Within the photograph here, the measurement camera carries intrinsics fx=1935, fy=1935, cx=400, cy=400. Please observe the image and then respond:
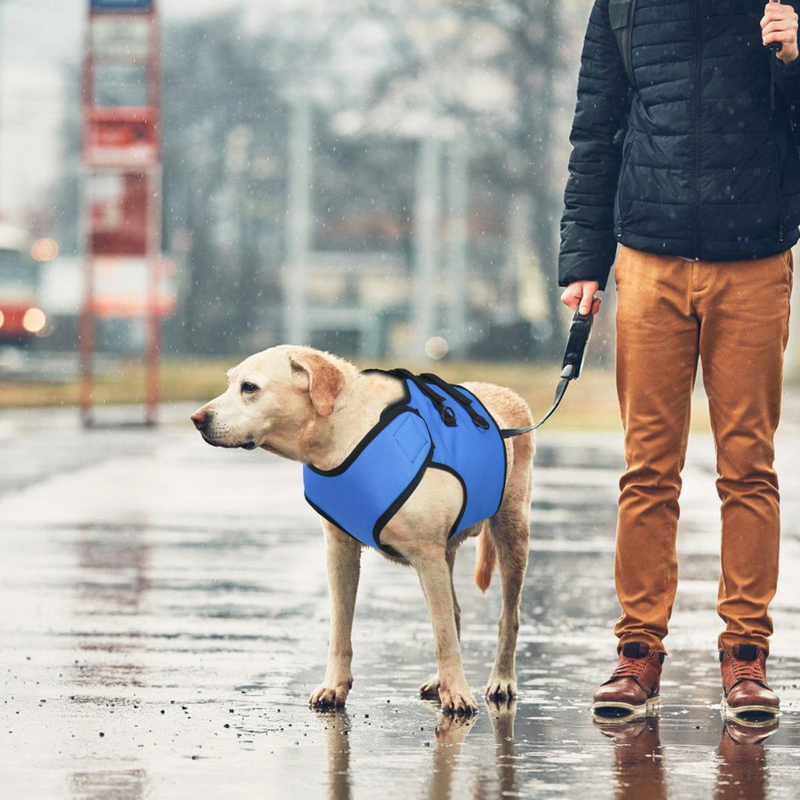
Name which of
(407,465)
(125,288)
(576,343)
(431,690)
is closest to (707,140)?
(576,343)

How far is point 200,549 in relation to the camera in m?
9.84

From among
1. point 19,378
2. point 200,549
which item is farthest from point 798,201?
point 19,378

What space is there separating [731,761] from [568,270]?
1.73 m

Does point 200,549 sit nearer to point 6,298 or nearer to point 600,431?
point 600,431

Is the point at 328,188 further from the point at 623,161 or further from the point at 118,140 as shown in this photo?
the point at 623,161

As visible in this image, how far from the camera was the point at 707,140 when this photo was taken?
5.62 meters

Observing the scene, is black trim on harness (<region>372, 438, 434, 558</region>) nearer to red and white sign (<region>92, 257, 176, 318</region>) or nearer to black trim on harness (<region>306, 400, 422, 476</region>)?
black trim on harness (<region>306, 400, 422, 476</region>)

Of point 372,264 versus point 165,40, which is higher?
point 165,40

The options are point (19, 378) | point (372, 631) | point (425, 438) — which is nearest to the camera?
point (425, 438)

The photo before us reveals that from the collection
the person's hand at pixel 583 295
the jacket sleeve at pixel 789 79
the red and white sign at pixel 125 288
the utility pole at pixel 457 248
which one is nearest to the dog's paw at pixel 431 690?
the person's hand at pixel 583 295

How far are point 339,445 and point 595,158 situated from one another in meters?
1.21

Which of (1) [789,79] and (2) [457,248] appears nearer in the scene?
(1) [789,79]

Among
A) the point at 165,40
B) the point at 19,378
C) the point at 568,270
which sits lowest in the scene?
the point at 19,378

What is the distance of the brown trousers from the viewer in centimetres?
566
